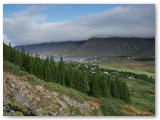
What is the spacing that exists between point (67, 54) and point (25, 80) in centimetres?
120

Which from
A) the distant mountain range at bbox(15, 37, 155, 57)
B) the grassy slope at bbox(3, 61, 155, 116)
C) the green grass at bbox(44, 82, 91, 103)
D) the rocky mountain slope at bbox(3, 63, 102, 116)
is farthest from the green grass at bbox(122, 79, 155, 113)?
the green grass at bbox(44, 82, 91, 103)

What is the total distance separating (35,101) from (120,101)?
78.4 inches

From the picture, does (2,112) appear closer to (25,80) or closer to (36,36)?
(25,80)

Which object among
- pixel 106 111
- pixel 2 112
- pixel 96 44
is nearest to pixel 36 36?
pixel 96 44

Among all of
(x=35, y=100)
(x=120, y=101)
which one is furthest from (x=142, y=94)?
(x=35, y=100)

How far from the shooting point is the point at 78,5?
23.0 ft

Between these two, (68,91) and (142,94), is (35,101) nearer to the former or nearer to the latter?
(68,91)

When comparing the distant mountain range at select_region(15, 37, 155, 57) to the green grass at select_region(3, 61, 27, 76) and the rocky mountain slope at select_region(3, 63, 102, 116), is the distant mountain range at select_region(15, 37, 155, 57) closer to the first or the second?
the green grass at select_region(3, 61, 27, 76)

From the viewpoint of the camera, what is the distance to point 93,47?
729 centimetres

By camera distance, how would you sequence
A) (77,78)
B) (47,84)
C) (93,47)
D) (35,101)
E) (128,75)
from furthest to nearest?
(93,47), (77,78), (128,75), (47,84), (35,101)

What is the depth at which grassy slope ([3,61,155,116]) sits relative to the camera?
6.89 metres

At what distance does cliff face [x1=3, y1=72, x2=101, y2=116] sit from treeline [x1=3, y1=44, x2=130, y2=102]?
33 centimetres

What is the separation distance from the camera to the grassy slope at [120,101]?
6887 millimetres

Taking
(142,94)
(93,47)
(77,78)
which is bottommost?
(142,94)
